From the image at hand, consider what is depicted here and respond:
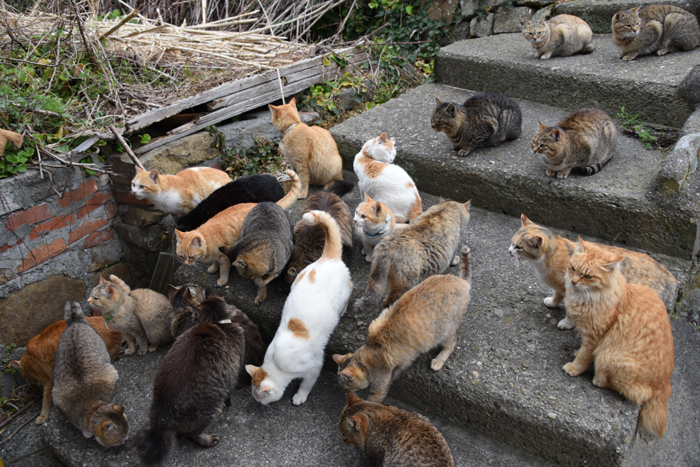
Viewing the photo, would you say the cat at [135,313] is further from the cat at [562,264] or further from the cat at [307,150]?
the cat at [562,264]

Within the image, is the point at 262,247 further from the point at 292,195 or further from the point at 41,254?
the point at 41,254

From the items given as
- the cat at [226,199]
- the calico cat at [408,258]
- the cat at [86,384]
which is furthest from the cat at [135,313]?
the calico cat at [408,258]

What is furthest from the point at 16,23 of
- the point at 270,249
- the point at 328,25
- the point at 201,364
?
the point at 201,364

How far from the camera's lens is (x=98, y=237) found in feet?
15.4

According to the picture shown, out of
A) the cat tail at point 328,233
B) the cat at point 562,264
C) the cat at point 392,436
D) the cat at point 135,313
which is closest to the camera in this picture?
the cat at point 392,436

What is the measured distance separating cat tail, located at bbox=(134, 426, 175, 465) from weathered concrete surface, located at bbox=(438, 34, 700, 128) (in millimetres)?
4405

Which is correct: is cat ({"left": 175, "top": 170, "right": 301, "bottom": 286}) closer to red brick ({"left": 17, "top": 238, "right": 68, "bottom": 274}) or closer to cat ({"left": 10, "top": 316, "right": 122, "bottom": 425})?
cat ({"left": 10, "top": 316, "right": 122, "bottom": 425})

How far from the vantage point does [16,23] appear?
521 centimetres

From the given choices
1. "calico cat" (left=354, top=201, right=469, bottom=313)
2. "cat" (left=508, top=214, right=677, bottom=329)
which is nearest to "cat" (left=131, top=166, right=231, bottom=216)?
"calico cat" (left=354, top=201, right=469, bottom=313)

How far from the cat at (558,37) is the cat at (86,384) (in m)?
4.74

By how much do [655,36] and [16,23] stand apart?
6.76 m

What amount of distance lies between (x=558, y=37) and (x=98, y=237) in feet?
16.7

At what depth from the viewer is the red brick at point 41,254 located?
4.09 meters

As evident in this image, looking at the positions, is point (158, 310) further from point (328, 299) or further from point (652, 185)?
point (652, 185)
